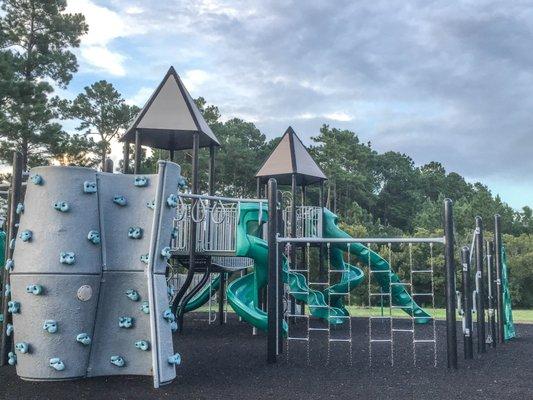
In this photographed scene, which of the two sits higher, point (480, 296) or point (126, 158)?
point (126, 158)

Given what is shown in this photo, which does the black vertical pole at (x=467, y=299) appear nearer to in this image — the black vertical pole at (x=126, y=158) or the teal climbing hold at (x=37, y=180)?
the teal climbing hold at (x=37, y=180)

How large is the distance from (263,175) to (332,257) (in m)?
2.89

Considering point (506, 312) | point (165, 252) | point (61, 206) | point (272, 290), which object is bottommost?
Result: point (506, 312)

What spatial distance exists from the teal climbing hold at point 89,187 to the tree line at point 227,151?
14703mm

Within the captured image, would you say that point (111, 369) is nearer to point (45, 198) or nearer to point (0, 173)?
point (45, 198)

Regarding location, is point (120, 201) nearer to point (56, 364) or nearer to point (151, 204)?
point (151, 204)

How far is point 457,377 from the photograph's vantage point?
7.04 metres

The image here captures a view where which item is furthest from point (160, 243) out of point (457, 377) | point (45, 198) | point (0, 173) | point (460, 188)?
point (460, 188)

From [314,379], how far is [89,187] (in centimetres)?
335

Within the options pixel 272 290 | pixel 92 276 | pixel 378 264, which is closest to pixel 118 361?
pixel 92 276

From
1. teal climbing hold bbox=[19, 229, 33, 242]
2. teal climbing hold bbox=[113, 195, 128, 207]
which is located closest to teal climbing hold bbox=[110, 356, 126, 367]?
teal climbing hold bbox=[19, 229, 33, 242]

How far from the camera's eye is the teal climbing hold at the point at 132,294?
21.6 feet

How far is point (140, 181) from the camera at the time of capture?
6.81 meters

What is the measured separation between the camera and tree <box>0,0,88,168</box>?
2305 centimetres
